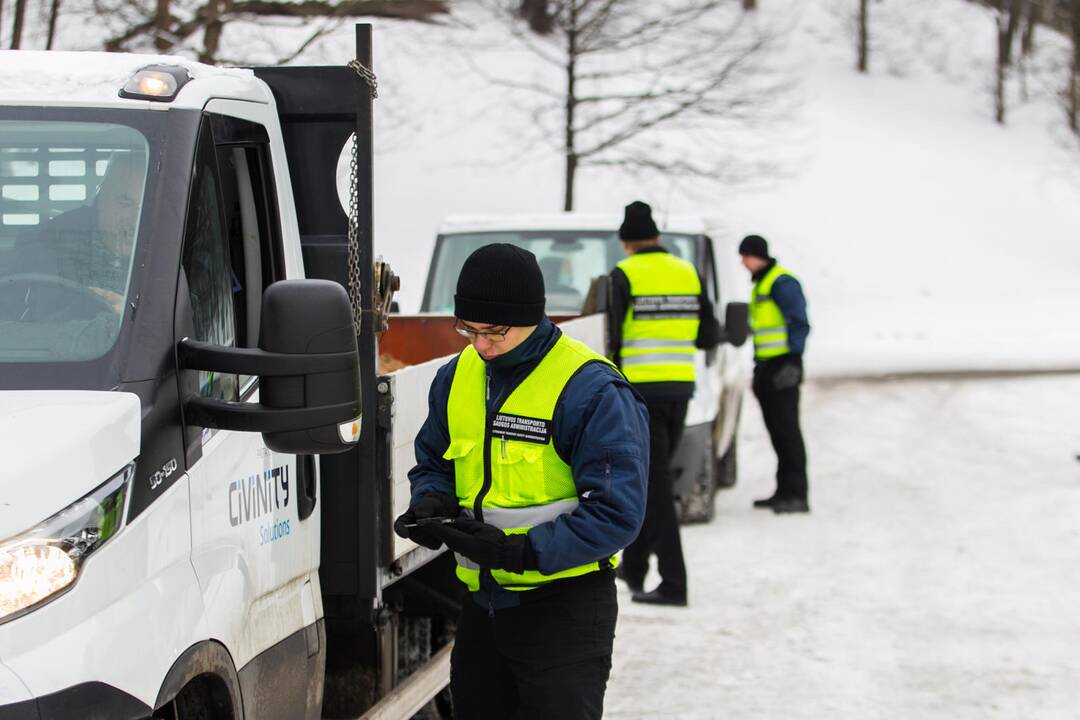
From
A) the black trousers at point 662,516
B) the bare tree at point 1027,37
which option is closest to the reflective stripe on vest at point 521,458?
the black trousers at point 662,516

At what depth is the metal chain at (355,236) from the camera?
13.7ft

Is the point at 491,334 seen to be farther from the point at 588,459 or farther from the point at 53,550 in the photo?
the point at 53,550

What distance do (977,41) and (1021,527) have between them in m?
45.4

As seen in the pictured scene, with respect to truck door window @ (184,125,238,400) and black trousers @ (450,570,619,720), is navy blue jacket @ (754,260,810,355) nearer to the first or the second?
black trousers @ (450,570,619,720)

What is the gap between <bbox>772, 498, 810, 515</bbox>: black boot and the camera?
1041 cm

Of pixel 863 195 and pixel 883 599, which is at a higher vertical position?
pixel 863 195

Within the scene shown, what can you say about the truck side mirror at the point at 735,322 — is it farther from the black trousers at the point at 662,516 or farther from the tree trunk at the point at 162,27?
the tree trunk at the point at 162,27

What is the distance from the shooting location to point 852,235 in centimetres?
3431

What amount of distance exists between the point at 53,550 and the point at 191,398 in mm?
580

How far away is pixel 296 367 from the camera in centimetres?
309

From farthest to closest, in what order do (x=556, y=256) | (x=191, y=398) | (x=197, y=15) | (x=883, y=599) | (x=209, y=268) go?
(x=197, y=15) < (x=556, y=256) < (x=883, y=599) < (x=209, y=268) < (x=191, y=398)

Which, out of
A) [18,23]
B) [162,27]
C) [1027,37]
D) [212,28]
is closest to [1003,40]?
[1027,37]

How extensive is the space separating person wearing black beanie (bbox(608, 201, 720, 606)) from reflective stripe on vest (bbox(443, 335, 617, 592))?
399 cm

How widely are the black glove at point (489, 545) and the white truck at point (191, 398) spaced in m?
0.39
